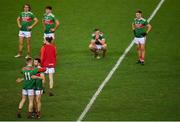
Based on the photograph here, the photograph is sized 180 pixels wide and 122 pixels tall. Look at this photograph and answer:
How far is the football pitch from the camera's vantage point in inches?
844

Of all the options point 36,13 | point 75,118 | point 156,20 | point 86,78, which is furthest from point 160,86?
point 36,13

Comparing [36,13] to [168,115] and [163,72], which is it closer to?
[163,72]

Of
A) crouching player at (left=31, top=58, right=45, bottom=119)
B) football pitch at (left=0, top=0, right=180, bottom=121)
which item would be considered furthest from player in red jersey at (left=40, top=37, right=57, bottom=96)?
crouching player at (left=31, top=58, right=45, bottom=119)

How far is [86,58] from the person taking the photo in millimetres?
27453

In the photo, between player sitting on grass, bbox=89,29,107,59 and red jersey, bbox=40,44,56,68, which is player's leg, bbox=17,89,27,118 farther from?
player sitting on grass, bbox=89,29,107,59

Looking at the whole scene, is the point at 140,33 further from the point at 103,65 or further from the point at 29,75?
the point at 29,75

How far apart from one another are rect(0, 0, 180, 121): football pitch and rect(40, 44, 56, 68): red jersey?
105cm

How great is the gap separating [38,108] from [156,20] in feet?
47.4

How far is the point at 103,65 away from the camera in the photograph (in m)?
26.4

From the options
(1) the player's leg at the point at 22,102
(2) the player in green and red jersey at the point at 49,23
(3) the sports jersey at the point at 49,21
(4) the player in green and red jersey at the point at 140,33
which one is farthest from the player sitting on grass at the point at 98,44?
(1) the player's leg at the point at 22,102

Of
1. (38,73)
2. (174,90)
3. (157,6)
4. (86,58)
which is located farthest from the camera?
(157,6)

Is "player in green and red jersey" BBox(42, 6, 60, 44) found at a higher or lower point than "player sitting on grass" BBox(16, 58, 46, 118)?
higher

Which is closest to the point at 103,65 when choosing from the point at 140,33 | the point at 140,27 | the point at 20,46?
the point at 140,33

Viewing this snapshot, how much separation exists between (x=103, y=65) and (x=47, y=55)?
4257 mm
